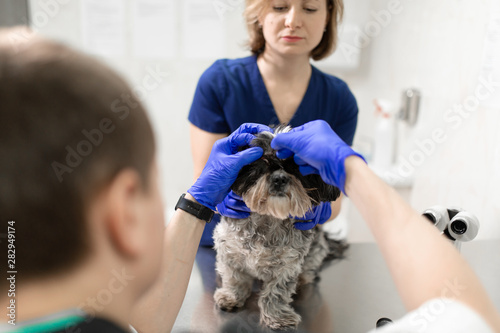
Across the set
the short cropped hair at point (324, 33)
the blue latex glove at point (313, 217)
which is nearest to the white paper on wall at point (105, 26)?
the short cropped hair at point (324, 33)

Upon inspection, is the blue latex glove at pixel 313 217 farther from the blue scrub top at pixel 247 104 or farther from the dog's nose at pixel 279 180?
the blue scrub top at pixel 247 104

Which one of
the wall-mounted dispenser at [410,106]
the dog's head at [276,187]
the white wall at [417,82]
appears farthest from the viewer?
the wall-mounted dispenser at [410,106]

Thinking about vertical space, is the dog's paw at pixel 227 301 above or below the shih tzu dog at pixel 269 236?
below

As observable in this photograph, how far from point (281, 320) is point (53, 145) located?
972 mm

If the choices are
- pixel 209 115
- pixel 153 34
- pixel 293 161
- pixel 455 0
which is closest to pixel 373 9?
pixel 455 0

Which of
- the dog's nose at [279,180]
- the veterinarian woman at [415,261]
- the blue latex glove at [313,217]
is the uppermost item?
the veterinarian woman at [415,261]

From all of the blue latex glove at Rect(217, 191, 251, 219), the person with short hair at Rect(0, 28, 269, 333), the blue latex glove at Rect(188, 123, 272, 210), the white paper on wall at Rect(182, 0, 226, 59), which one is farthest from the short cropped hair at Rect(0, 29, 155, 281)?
the white paper on wall at Rect(182, 0, 226, 59)

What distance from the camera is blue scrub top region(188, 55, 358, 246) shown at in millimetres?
1771

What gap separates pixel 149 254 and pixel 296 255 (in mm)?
749

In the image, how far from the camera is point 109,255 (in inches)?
22.5

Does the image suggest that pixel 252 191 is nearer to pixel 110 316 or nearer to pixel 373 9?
pixel 110 316

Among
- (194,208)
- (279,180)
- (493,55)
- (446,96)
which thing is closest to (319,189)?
(279,180)

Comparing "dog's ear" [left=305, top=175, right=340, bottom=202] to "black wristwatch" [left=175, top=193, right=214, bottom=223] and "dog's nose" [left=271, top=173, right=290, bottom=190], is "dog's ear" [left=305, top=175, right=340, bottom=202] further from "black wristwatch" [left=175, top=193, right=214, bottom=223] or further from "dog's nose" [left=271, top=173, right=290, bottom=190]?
"black wristwatch" [left=175, top=193, right=214, bottom=223]

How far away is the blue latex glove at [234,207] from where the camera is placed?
4.30 feet
